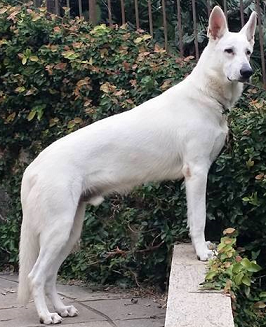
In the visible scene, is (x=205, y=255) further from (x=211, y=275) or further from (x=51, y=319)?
(x=51, y=319)

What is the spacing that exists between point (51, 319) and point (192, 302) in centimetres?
125

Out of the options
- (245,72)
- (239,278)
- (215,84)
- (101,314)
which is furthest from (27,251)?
(245,72)

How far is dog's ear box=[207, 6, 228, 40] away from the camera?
5367 mm

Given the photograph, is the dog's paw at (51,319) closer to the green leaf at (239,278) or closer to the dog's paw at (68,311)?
the dog's paw at (68,311)

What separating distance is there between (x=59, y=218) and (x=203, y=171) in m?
1.09

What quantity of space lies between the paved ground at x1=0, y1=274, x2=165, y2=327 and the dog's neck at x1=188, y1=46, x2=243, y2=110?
169 cm

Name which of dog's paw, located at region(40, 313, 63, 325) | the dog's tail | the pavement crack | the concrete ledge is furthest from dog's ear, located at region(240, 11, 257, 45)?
dog's paw, located at region(40, 313, 63, 325)

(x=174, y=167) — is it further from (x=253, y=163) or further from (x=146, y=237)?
(x=146, y=237)

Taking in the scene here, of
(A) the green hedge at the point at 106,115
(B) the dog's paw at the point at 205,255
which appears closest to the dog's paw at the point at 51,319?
(B) the dog's paw at the point at 205,255

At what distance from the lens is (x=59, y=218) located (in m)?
5.06

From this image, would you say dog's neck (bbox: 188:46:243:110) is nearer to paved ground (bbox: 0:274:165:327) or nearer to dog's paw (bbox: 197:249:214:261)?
dog's paw (bbox: 197:249:214:261)

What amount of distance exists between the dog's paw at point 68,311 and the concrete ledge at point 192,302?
83 centimetres

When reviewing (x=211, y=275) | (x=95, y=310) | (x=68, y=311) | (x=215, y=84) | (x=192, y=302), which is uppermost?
(x=215, y=84)

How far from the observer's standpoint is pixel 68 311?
532 cm
